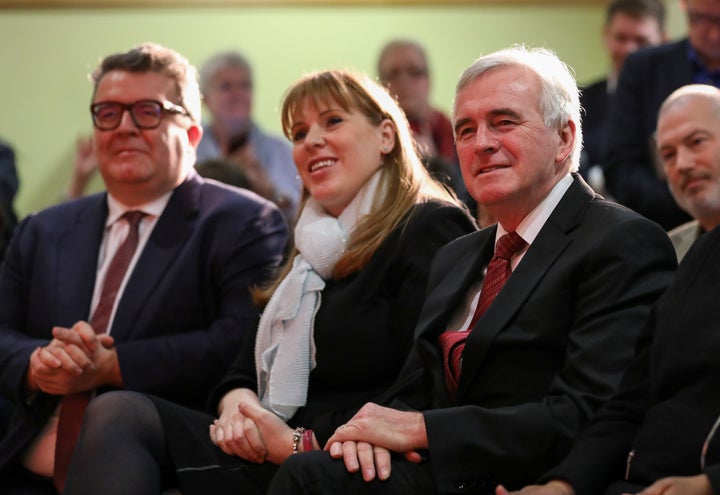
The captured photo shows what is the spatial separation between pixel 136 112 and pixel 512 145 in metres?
1.33

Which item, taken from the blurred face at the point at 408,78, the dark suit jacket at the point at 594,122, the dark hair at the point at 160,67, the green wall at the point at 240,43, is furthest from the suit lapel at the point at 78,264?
the green wall at the point at 240,43

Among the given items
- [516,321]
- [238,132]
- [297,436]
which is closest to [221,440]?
[297,436]

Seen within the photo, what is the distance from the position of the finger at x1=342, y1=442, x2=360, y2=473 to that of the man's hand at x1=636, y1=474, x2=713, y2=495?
558mm

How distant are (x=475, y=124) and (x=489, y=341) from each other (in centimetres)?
48

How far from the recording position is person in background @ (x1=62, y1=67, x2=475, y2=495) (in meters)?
2.68

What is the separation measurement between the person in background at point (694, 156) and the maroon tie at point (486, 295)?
904 millimetres

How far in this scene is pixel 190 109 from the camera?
11.4 feet

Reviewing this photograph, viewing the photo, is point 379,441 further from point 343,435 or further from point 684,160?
point 684,160

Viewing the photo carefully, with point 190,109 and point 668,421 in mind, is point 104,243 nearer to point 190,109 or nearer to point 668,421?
point 190,109

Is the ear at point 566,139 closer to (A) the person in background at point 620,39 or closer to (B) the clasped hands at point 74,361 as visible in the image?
(B) the clasped hands at point 74,361

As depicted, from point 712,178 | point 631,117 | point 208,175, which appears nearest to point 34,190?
point 208,175

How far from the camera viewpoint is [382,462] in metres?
2.22

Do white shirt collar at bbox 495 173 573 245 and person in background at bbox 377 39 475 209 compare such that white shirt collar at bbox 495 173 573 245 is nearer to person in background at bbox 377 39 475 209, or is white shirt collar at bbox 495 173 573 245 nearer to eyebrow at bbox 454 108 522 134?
eyebrow at bbox 454 108 522 134

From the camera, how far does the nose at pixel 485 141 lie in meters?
2.43
